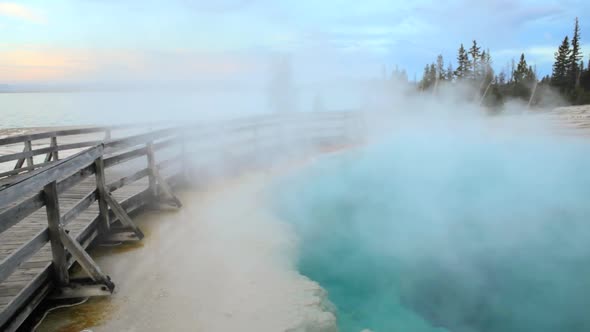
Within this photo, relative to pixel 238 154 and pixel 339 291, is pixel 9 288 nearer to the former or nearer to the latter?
pixel 339 291

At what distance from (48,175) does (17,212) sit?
0.44 meters

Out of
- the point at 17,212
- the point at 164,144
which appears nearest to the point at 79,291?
the point at 17,212

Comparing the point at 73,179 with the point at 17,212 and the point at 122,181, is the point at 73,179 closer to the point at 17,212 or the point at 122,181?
the point at 17,212

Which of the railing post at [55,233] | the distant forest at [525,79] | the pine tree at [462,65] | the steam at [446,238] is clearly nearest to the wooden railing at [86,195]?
the railing post at [55,233]

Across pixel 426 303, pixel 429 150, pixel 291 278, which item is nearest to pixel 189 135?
pixel 291 278

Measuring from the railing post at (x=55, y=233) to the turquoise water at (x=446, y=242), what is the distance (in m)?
2.50

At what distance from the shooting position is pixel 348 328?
3.74 metres

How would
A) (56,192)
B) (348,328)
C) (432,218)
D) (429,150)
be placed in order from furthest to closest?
(429,150) < (432,218) < (348,328) < (56,192)

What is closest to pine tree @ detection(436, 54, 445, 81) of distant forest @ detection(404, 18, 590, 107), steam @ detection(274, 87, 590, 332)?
distant forest @ detection(404, 18, 590, 107)

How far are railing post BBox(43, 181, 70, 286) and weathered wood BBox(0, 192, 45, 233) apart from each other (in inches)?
2.7

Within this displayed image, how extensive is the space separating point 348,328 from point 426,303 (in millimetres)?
1254

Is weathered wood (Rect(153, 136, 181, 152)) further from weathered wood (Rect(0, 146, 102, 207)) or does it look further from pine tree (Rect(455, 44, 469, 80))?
pine tree (Rect(455, 44, 469, 80))

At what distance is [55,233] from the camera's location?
137 inches

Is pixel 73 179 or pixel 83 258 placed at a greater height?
pixel 73 179
